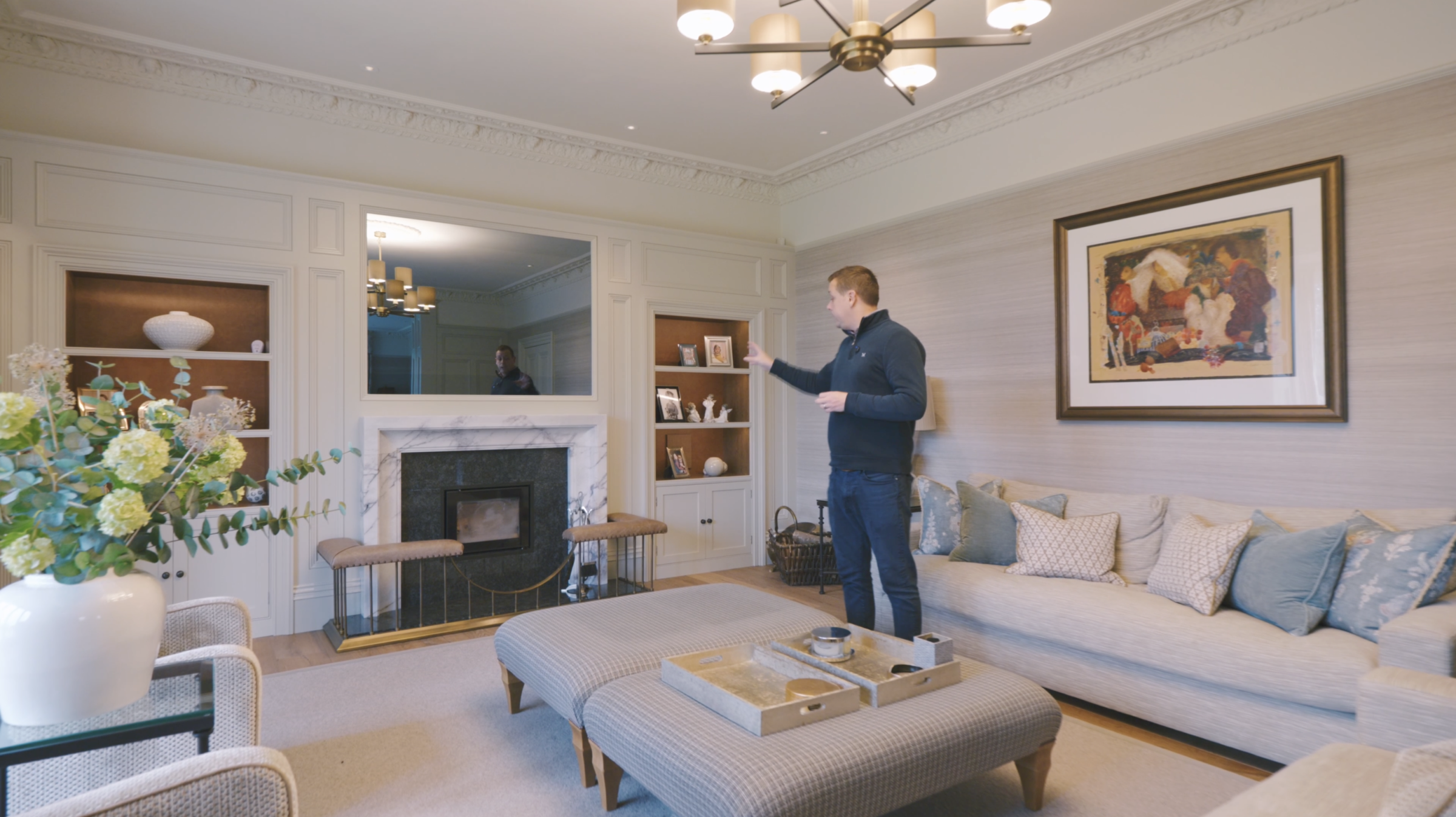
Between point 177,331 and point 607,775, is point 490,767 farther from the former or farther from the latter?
point 177,331

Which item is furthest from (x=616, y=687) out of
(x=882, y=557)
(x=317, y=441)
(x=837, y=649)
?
(x=317, y=441)

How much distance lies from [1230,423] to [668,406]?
3.28 m

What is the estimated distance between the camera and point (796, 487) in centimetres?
570

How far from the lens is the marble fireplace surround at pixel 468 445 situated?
4.05 m

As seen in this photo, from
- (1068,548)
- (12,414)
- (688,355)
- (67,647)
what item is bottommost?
(1068,548)

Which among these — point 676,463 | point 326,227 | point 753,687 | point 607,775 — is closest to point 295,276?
point 326,227

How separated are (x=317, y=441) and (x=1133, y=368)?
13.3ft

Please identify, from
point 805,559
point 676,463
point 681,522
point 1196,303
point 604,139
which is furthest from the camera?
point 676,463

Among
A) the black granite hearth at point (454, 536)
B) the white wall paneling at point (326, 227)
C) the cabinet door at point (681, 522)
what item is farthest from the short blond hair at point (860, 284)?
the white wall paneling at point (326, 227)

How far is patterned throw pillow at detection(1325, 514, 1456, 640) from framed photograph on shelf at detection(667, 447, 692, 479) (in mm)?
3713

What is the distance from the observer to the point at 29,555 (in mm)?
1350

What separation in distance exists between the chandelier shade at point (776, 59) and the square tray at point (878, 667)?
178cm

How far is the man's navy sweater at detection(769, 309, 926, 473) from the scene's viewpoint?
111 inches

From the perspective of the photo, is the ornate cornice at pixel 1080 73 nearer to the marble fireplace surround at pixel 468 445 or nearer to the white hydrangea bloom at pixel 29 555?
the marble fireplace surround at pixel 468 445
